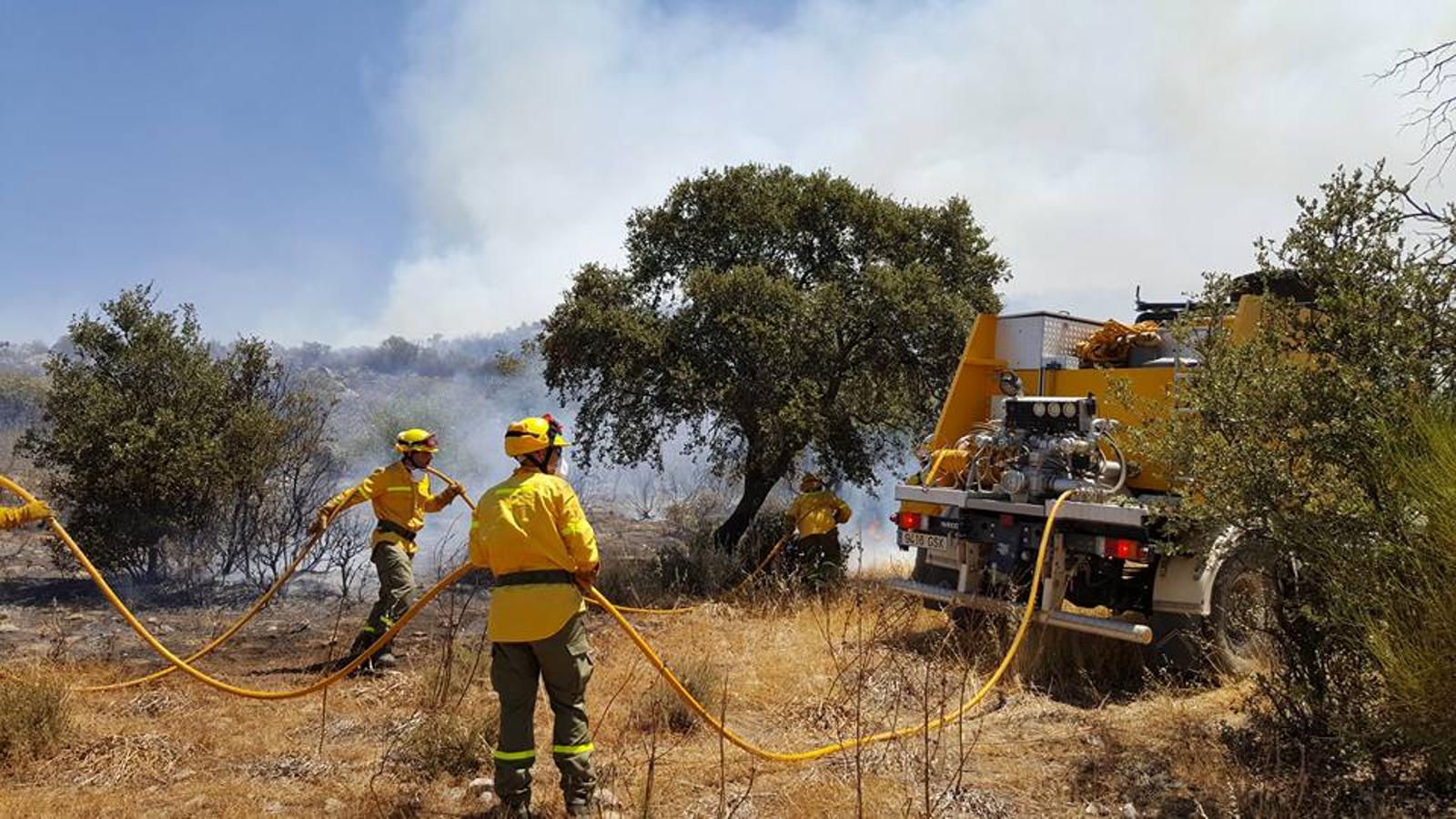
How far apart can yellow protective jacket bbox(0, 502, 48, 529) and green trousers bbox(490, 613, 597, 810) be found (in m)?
3.39

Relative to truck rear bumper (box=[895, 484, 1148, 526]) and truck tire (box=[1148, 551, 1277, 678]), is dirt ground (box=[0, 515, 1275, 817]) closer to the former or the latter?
truck tire (box=[1148, 551, 1277, 678])

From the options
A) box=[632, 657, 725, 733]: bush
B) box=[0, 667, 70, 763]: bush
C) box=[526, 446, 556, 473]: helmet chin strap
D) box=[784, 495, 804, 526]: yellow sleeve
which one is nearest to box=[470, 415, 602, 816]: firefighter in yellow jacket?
box=[526, 446, 556, 473]: helmet chin strap

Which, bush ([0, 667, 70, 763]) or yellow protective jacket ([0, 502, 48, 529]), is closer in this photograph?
bush ([0, 667, 70, 763])

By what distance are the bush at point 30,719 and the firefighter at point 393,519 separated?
2217mm

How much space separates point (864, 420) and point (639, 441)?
8.74 ft

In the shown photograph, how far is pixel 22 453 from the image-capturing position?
37.8 ft

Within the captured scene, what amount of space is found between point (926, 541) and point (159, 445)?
294 inches

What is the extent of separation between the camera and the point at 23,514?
6055 millimetres

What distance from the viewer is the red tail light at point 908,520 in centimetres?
765

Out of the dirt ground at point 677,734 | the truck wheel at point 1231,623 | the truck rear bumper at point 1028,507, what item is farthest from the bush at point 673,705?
the truck wheel at point 1231,623

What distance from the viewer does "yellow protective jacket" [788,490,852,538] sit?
34.2ft

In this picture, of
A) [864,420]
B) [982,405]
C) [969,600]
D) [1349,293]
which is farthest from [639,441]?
[1349,293]

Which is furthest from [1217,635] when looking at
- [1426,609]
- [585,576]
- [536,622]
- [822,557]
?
[822,557]

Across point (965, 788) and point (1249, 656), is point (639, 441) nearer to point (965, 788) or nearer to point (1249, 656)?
point (1249, 656)
